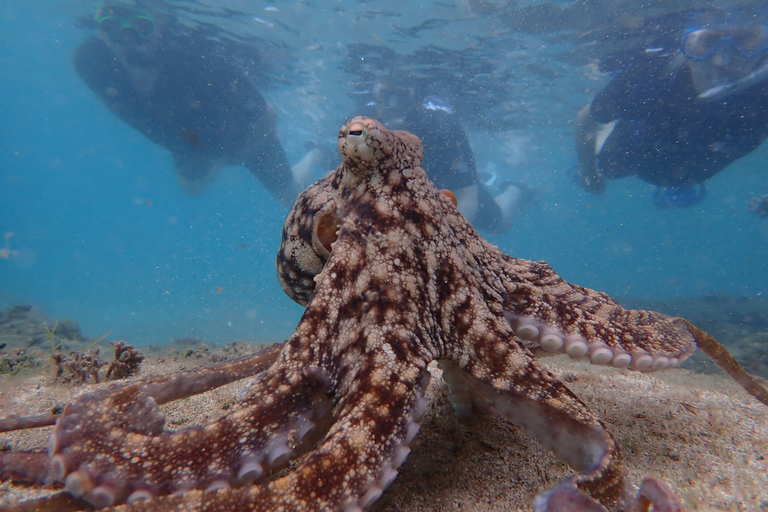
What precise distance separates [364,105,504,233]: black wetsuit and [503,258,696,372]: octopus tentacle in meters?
15.1

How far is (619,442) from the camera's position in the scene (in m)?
2.28

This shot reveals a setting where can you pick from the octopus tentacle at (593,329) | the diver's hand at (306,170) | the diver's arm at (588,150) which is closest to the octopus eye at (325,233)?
the octopus tentacle at (593,329)

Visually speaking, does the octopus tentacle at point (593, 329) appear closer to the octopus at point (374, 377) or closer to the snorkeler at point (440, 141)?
the octopus at point (374, 377)

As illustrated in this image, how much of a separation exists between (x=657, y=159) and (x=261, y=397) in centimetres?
1890

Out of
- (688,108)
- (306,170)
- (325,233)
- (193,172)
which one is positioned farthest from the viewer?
(306,170)

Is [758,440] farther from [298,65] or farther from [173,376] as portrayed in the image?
[298,65]

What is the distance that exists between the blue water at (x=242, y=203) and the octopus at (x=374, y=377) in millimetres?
20353

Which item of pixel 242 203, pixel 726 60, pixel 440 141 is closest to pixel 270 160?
pixel 440 141

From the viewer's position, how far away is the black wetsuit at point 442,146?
17109 mm

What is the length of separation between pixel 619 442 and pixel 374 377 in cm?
187

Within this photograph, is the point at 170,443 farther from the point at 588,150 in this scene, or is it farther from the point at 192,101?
the point at 192,101

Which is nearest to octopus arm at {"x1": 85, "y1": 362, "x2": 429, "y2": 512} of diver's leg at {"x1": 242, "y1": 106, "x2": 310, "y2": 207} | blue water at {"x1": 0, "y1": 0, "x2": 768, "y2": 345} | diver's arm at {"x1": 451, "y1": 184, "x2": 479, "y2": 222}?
diver's arm at {"x1": 451, "y1": 184, "x2": 479, "y2": 222}

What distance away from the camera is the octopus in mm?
1241

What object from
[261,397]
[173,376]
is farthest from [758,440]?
[173,376]
